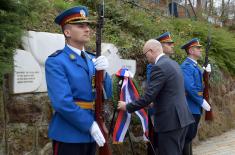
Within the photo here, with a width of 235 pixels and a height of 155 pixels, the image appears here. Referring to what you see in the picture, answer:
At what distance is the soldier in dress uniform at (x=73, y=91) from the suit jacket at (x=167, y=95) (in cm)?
102

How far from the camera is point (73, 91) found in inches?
141

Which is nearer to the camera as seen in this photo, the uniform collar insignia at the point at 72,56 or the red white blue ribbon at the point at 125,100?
the uniform collar insignia at the point at 72,56

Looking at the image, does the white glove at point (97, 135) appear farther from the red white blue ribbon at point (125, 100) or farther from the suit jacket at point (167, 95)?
the red white blue ribbon at point (125, 100)

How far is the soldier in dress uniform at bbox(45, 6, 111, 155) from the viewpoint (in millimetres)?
3439

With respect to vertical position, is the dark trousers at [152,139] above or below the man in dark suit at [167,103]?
below

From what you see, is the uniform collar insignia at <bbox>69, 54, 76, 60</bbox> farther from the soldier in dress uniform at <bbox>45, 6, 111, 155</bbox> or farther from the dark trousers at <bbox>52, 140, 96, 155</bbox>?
the dark trousers at <bbox>52, 140, 96, 155</bbox>

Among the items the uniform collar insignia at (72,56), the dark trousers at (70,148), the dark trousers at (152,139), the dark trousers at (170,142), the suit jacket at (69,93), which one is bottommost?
the dark trousers at (152,139)

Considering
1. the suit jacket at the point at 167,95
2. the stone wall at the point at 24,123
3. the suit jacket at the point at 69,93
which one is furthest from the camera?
the suit jacket at the point at 167,95

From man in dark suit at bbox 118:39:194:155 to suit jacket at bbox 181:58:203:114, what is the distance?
51.5 inches

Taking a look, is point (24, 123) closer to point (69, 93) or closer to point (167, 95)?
point (69, 93)

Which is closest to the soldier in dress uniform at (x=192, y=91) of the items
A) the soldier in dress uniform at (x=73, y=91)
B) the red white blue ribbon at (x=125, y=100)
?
the red white blue ribbon at (x=125, y=100)

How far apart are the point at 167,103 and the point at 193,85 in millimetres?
1531

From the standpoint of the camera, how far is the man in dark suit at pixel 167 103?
460cm

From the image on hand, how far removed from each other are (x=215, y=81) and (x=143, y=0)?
366 cm
